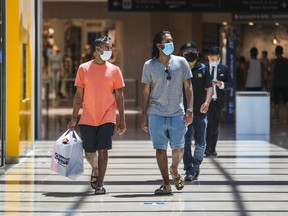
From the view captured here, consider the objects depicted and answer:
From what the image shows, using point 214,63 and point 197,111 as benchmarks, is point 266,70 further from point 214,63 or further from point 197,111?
point 197,111

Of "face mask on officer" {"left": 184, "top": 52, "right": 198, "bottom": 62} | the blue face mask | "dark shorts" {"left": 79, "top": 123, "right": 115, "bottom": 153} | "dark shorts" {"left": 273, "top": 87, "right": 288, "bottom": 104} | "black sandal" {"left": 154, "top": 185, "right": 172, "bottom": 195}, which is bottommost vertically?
"black sandal" {"left": 154, "top": 185, "right": 172, "bottom": 195}

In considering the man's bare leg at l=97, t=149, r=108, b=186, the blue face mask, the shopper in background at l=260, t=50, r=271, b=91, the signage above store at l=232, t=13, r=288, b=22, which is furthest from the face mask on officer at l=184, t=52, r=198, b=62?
the shopper in background at l=260, t=50, r=271, b=91

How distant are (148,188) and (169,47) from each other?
1.88 metres

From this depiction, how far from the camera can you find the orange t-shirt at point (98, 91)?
10.3 m

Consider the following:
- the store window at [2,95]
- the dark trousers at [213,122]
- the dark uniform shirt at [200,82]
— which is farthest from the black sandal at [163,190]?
the dark trousers at [213,122]

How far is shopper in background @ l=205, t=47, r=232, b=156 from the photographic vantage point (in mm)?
14219

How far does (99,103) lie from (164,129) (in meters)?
0.83

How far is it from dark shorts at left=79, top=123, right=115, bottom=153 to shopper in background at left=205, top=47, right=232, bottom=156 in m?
4.09

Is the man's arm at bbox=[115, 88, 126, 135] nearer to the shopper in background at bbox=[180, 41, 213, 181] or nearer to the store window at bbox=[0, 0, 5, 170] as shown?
the shopper in background at bbox=[180, 41, 213, 181]

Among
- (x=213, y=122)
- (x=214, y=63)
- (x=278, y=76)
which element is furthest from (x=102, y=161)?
(x=278, y=76)

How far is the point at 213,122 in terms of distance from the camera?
47.0 ft

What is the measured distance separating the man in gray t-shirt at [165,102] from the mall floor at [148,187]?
60 centimetres

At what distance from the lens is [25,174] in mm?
12453

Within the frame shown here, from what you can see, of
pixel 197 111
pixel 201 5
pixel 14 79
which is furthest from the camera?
pixel 201 5
